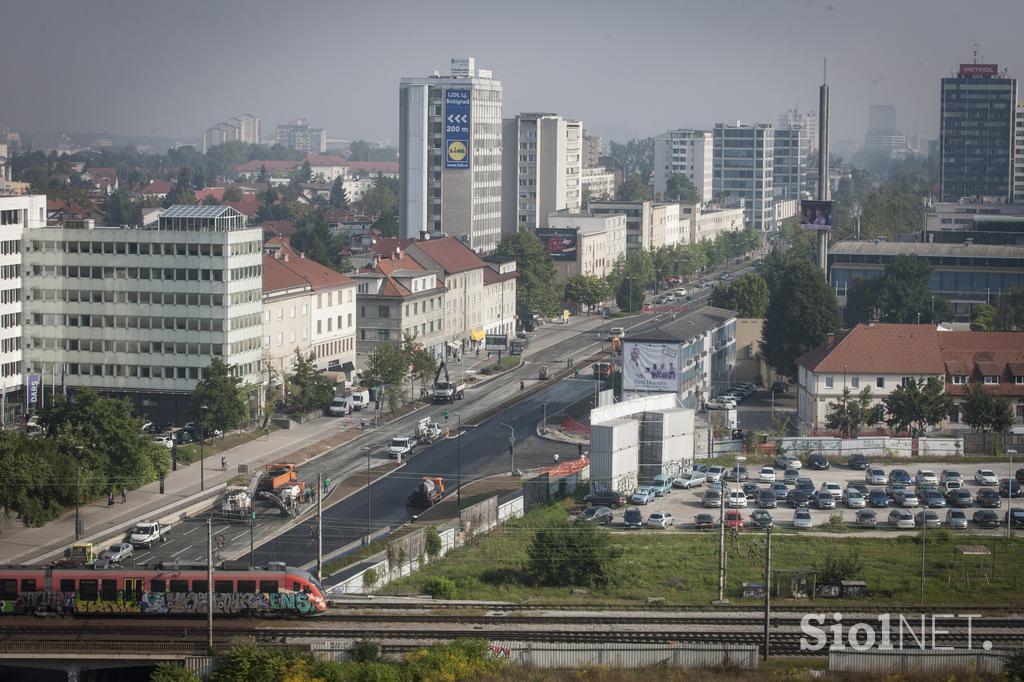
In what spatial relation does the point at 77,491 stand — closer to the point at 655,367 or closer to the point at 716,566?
the point at 716,566

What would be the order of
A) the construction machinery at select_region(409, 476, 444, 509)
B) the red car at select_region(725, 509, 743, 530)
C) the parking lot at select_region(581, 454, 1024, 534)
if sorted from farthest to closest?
the construction machinery at select_region(409, 476, 444, 509) → the parking lot at select_region(581, 454, 1024, 534) → the red car at select_region(725, 509, 743, 530)

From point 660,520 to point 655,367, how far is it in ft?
47.6

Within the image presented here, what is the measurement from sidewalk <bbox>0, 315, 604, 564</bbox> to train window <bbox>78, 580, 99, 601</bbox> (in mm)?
7131

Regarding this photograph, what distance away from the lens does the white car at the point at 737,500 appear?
44875 millimetres

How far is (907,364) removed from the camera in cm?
5775

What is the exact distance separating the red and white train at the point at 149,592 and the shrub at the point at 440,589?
3448 millimetres

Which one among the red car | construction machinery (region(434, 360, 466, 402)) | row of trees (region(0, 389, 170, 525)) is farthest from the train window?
construction machinery (region(434, 360, 466, 402))

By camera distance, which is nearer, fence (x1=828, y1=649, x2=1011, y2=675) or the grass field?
fence (x1=828, y1=649, x2=1011, y2=675)

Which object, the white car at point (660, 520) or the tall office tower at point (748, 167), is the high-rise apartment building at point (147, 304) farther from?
the tall office tower at point (748, 167)

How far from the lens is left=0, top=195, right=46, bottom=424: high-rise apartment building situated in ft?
181

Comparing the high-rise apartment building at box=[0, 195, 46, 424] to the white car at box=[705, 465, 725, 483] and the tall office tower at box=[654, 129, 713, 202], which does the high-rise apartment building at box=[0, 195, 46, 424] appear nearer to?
the white car at box=[705, 465, 725, 483]

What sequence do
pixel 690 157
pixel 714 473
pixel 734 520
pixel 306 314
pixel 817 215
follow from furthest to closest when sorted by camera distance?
pixel 690 157 → pixel 817 215 → pixel 306 314 → pixel 714 473 → pixel 734 520

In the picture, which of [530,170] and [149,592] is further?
[530,170]

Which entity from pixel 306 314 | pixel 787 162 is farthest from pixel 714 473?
pixel 787 162
